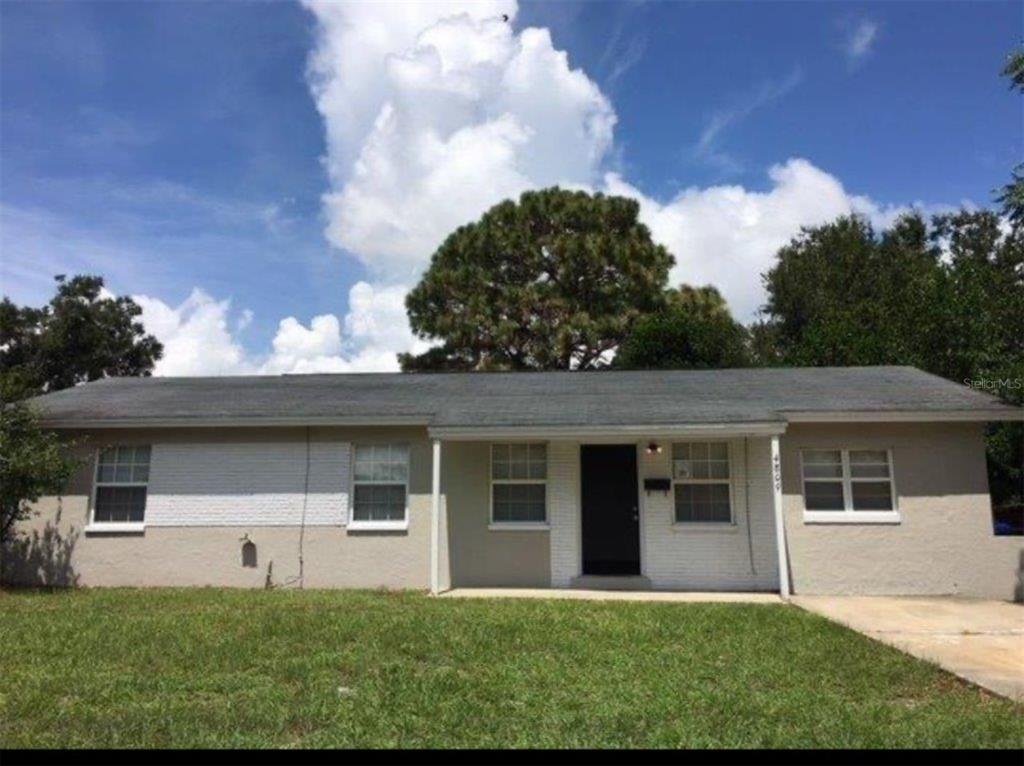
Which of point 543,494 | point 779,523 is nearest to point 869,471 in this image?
point 779,523

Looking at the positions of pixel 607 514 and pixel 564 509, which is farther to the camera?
pixel 607 514

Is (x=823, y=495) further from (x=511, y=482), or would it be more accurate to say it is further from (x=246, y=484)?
(x=246, y=484)

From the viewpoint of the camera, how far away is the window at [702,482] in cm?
1300

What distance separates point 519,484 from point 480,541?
114 centimetres

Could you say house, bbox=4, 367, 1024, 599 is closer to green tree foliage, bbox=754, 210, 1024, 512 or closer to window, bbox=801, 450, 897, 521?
window, bbox=801, 450, 897, 521

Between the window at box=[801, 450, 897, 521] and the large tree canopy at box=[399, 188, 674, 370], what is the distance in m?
16.6

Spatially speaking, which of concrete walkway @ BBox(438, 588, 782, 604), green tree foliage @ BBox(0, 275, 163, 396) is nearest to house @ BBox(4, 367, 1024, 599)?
concrete walkway @ BBox(438, 588, 782, 604)

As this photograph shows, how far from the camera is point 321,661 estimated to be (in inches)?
276

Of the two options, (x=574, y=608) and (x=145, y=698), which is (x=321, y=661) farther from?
(x=574, y=608)

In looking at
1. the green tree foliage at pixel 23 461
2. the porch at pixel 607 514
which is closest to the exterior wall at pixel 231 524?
the porch at pixel 607 514

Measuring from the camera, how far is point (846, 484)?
12.6 m

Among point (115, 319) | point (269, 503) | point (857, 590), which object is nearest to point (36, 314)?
point (115, 319)

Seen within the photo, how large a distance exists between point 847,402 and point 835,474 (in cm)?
117

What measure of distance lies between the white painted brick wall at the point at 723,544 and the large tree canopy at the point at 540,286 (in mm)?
16363
